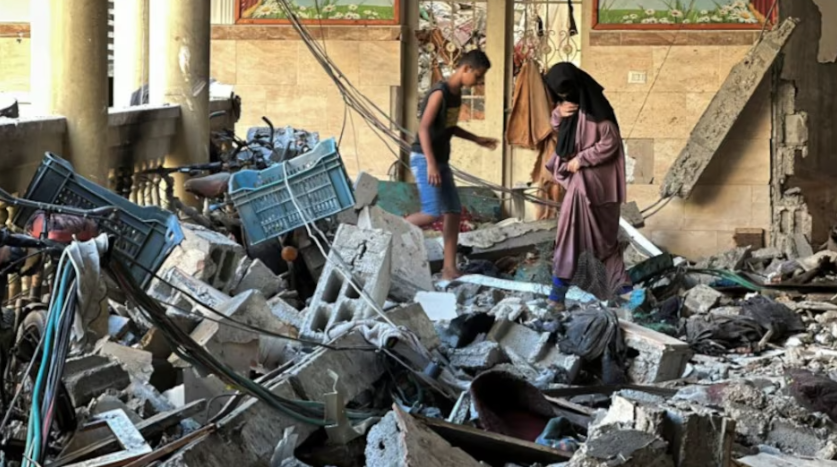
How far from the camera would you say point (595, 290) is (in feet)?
31.3

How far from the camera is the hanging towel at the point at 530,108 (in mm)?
15016

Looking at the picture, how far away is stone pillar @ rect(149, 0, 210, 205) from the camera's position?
10961mm

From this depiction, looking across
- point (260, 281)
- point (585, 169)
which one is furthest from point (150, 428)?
point (585, 169)

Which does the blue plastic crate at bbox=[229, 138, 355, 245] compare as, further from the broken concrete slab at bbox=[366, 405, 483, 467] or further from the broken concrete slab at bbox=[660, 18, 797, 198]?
the broken concrete slab at bbox=[660, 18, 797, 198]

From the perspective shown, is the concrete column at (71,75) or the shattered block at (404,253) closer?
the concrete column at (71,75)

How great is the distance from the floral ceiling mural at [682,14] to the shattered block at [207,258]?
7868 mm

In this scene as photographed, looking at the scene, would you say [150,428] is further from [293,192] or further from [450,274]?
[450,274]

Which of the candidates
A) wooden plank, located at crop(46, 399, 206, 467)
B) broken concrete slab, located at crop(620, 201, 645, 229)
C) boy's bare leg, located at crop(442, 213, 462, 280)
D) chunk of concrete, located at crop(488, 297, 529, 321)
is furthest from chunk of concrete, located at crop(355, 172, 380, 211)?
broken concrete slab, located at crop(620, 201, 645, 229)

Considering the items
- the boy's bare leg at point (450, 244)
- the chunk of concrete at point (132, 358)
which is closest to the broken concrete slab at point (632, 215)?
the boy's bare leg at point (450, 244)

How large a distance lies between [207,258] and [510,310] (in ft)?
6.93

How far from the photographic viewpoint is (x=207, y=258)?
8.16 m

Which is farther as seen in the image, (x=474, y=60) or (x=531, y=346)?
(x=474, y=60)

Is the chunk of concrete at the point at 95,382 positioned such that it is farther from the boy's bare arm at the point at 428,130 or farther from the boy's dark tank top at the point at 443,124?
the boy's dark tank top at the point at 443,124

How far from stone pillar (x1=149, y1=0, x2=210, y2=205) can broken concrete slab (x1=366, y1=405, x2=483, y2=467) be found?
606 centimetres
